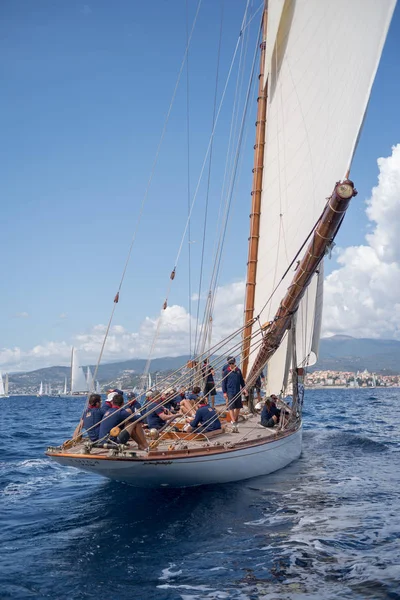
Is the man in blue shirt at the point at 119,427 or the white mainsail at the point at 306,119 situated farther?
the white mainsail at the point at 306,119

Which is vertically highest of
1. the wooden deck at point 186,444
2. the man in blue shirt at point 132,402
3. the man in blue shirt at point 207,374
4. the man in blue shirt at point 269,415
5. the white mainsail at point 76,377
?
the man in blue shirt at point 207,374

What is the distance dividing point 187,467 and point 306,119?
9.90 metres

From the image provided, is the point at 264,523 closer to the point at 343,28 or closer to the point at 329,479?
the point at 329,479

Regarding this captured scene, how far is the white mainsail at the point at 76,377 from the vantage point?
395ft

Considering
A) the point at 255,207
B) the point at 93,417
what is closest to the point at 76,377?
the point at 255,207

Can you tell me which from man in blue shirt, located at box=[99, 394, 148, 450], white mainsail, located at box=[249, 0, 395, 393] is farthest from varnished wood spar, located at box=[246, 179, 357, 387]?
man in blue shirt, located at box=[99, 394, 148, 450]

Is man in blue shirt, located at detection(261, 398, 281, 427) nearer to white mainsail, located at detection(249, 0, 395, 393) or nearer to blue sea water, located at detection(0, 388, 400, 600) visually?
blue sea water, located at detection(0, 388, 400, 600)

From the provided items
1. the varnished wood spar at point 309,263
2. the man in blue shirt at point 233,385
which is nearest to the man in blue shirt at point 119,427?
the man in blue shirt at point 233,385

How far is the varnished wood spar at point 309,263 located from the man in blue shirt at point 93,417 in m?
5.16

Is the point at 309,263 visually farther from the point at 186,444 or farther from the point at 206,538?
the point at 206,538

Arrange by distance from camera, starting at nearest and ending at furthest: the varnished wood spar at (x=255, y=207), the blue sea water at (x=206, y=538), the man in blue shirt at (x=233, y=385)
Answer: the blue sea water at (x=206, y=538) → the man in blue shirt at (x=233, y=385) → the varnished wood spar at (x=255, y=207)

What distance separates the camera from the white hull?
1100 cm

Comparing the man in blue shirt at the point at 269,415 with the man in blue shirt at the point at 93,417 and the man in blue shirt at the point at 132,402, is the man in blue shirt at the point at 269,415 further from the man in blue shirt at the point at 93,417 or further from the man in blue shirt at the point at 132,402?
the man in blue shirt at the point at 93,417

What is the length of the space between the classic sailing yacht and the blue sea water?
94 centimetres
